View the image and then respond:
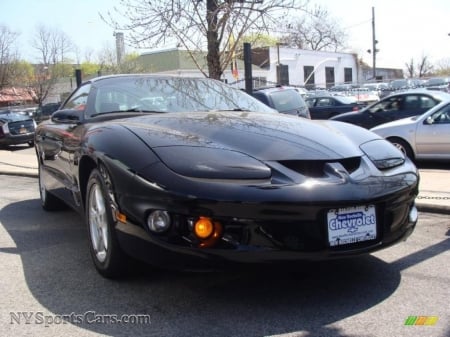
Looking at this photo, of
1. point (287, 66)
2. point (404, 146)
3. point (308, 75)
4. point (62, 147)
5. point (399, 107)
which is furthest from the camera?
point (308, 75)

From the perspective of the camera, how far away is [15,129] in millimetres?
19094

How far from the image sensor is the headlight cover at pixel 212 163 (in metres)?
3.04

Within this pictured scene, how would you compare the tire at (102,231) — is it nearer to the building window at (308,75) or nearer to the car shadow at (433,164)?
the car shadow at (433,164)

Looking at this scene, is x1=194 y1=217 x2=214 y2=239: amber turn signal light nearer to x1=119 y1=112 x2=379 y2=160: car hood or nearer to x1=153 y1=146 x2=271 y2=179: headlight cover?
x1=153 y1=146 x2=271 y2=179: headlight cover

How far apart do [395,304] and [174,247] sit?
1306 mm

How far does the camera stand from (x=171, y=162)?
314 cm

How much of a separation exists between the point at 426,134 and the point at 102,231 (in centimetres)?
712

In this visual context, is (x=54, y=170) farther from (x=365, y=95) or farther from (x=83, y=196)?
(x=365, y=95)

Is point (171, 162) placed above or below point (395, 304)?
above

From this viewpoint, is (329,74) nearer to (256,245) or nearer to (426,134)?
(426,134)

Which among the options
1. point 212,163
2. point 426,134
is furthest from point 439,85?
point 212,163

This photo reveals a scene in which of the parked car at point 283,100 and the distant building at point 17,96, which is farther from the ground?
the distant building at point 17,96

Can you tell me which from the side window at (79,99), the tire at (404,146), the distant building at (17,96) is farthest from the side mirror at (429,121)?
the distant building at (17,96)

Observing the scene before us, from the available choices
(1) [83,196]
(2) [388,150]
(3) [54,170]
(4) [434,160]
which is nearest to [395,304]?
(2) [388,150]
